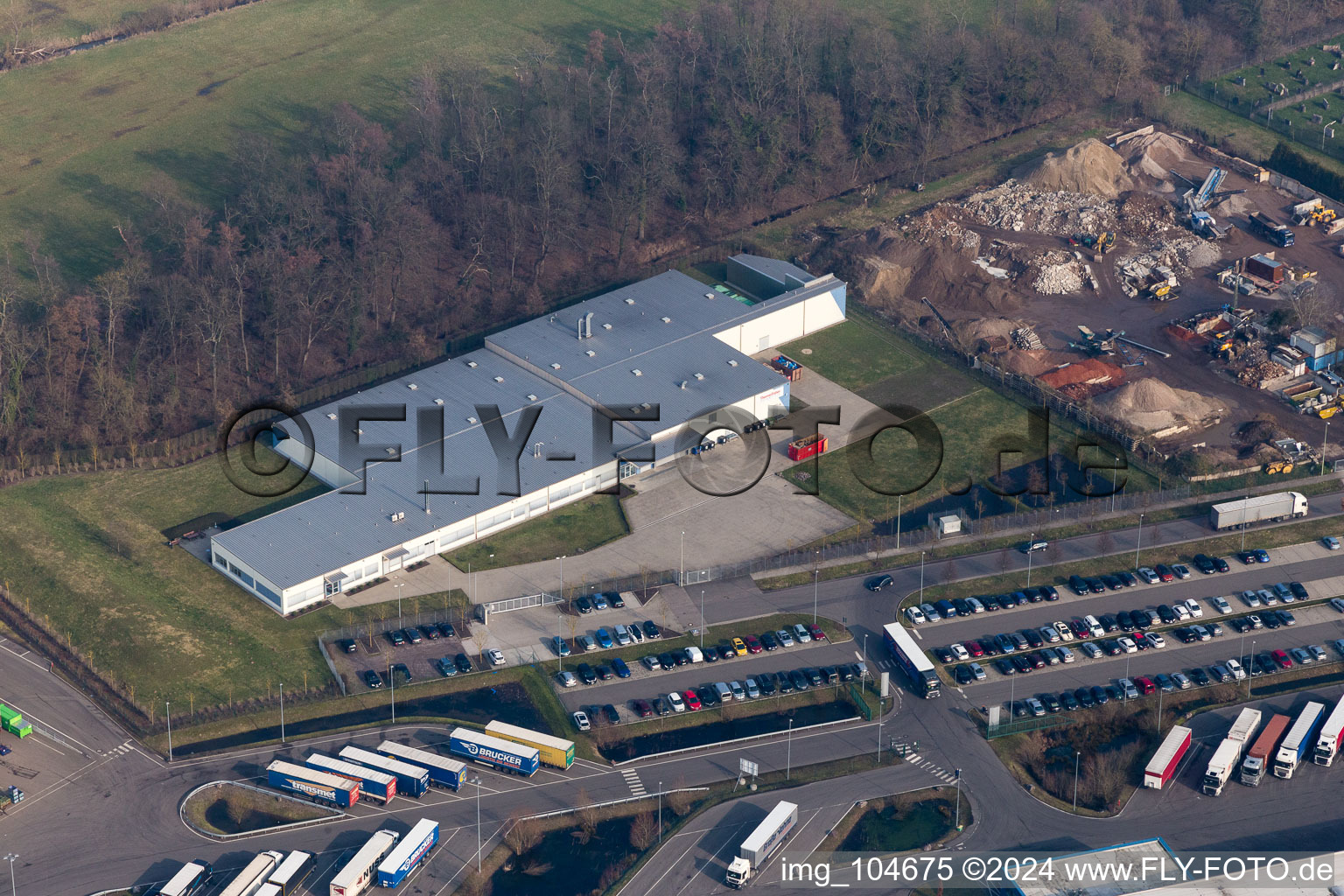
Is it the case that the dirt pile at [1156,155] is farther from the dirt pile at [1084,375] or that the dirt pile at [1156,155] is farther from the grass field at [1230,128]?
the dirt pile at [1084,375]

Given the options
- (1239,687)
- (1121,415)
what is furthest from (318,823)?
(1121,415)

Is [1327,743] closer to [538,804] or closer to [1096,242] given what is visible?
[538,804]

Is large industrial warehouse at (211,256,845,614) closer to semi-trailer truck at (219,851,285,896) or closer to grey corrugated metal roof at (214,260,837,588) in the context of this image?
grey corrugated metal roof at (214,260,837,588)

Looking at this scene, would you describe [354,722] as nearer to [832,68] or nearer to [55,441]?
[55,441]

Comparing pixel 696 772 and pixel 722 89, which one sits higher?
pixel 722 89

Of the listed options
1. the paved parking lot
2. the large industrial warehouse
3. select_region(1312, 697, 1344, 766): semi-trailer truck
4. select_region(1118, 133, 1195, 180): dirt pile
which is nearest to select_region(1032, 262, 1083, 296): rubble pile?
the large industrial warehouse

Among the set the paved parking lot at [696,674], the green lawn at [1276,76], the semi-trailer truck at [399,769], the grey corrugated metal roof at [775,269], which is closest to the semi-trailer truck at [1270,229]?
the green lawn at [1276,76]

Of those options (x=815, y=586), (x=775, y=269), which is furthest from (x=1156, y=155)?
(x=815, y=586)
